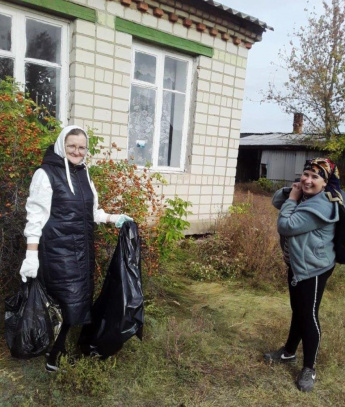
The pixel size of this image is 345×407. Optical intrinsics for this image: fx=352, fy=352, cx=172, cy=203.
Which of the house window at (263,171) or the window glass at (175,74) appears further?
the house window at (263,171)

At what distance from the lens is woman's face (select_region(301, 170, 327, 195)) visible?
264cm

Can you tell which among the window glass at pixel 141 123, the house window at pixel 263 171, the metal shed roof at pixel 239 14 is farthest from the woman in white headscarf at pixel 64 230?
the house window at pixel 263 171

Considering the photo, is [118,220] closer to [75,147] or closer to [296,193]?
[75,147]

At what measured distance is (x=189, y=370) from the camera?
288cm

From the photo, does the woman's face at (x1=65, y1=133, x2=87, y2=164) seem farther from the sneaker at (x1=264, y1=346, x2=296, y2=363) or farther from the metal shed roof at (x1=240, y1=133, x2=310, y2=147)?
the metal shed roof at (x1=240, y1=133, x2=310, y2=147)

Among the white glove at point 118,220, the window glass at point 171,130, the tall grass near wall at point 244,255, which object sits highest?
the window glass at point 171,130

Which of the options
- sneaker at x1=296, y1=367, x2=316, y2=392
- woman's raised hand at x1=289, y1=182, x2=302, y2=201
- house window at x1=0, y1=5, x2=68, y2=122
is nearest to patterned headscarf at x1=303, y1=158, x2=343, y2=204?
woman's raised hand at x1=289, y1=182, x2=302, y2=201

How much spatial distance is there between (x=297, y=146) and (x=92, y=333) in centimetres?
1688

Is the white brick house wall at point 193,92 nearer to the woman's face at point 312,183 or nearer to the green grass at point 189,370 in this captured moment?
the green grass at point 189,370

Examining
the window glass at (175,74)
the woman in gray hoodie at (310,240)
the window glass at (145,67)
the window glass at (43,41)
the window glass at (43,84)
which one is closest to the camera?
the woman in gray hoodie at (310,240)

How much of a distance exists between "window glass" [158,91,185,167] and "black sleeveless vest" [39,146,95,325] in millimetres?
4022

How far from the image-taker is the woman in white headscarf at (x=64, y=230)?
7.58 feet

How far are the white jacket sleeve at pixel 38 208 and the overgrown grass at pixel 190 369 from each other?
1037 millimetres

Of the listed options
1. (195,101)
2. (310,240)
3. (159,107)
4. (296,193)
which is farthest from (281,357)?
(195,101)
